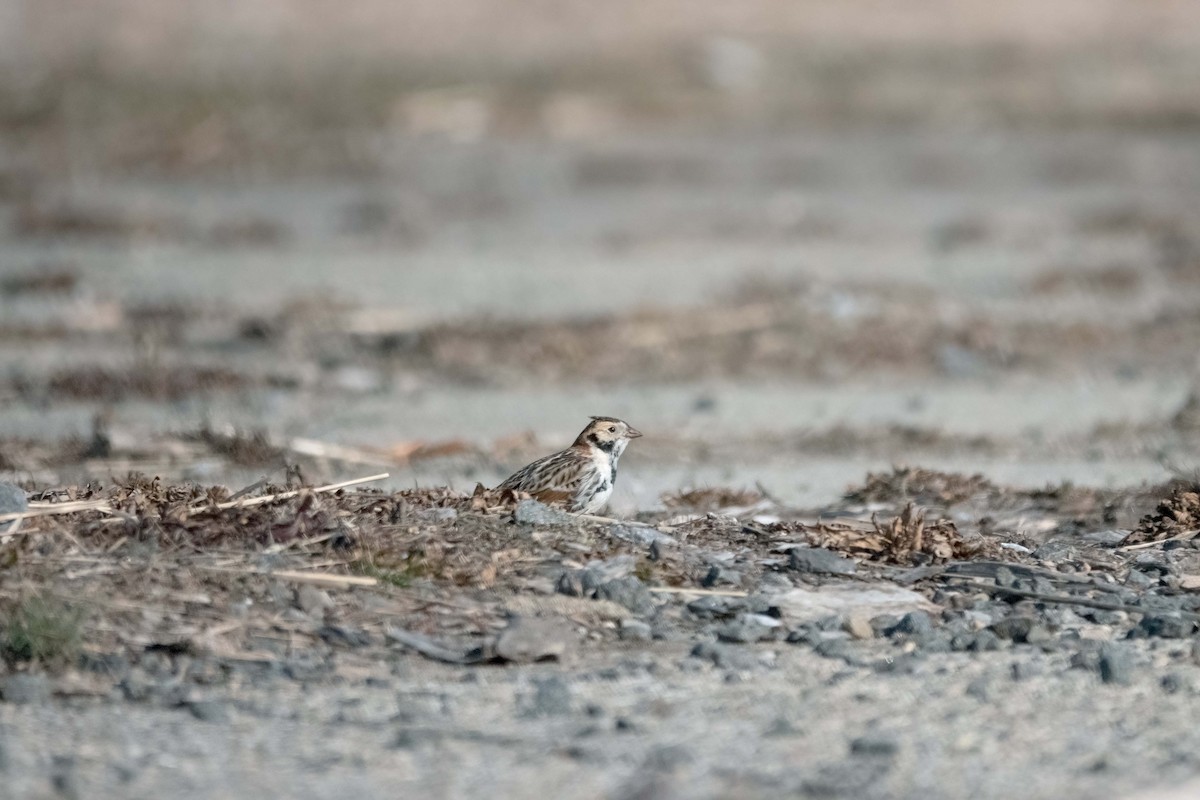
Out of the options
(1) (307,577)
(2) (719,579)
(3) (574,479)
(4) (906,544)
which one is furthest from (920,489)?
(1) (307,577)

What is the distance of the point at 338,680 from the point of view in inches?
223

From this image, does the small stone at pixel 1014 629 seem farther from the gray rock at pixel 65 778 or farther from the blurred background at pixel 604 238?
the gray rock at pixel 65 778

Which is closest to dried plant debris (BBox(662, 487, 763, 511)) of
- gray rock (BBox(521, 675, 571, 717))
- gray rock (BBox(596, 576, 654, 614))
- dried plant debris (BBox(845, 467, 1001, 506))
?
dried plant debris (BBox(845, 467, 1001, 506))

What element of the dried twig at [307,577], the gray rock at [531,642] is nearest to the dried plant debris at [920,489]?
the gray rock at [531,642]

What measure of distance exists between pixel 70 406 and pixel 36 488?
4110 millimetres

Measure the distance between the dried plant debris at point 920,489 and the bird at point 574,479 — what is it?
130 centimetres

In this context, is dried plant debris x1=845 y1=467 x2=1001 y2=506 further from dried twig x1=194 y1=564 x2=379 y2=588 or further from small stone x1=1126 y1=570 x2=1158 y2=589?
dried twig x1=194 y1=564 x2=379 y2=588

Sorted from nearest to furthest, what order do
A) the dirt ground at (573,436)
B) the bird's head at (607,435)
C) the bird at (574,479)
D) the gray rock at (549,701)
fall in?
1. the dirt ground at (573,436)
2. the gray rock at (549,701)
3. the bird at (574,479)
4. the bird's head at (607,435)

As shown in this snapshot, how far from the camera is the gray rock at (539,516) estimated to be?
6.72 metres

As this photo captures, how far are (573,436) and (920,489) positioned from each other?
8.65ft

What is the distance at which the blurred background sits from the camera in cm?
1098

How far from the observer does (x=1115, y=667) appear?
5758 millimetres

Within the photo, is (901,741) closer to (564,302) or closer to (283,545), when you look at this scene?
(283,545)

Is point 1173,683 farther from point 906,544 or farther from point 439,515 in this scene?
Answer: point 439,515
